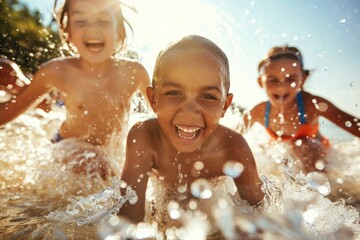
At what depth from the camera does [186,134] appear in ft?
7.70

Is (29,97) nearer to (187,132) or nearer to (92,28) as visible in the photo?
(92,28)

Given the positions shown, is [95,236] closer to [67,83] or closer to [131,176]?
[131,176]

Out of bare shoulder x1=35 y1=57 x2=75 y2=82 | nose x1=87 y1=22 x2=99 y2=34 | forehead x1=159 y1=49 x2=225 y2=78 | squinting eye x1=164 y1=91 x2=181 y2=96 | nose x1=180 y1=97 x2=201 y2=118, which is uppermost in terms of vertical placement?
forehead x1=159 y1=49 x2=225 y2=78

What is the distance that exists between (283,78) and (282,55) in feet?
1.07

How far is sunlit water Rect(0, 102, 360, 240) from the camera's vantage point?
2.05 meters

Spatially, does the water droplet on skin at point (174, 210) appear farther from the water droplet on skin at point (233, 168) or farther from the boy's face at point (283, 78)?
the boy's face at point (283, 78)

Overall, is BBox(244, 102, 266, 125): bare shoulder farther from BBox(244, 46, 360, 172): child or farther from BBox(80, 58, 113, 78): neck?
BBox(80, 58, 113, 78): neck

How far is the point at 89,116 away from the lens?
3811 millimetres

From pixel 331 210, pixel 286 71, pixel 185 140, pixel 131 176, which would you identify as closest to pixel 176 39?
pixel 185 140

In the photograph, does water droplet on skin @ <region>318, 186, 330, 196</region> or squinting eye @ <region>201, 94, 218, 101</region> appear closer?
squinting eye @ <region>201, 94, 218, 101</region>

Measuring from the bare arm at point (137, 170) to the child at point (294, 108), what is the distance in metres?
2.53

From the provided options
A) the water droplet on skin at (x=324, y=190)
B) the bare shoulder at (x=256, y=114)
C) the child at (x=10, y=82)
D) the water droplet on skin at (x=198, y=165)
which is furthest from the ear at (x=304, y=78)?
the child at (x=10, y=82)

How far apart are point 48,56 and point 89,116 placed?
1361 centimetres

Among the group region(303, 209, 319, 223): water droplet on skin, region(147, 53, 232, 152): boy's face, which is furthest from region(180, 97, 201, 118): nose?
region(303, 209, 319, 223): water droplet on skin
